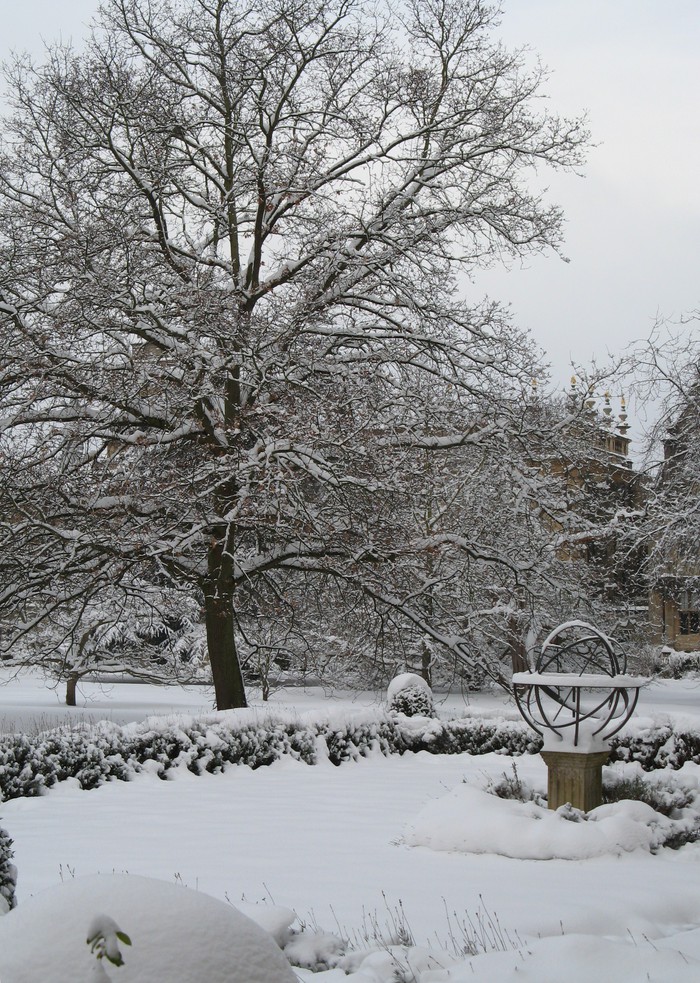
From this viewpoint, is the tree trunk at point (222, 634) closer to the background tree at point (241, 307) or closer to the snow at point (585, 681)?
the background tree at point (241, 307)

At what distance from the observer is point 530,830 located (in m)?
7.43


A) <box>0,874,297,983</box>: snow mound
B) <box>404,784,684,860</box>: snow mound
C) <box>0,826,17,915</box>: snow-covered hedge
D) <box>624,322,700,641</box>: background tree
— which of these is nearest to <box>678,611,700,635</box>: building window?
<box>624,322,700,641</box>: background tree

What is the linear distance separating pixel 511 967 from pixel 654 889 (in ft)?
6.98

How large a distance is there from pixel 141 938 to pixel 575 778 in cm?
654

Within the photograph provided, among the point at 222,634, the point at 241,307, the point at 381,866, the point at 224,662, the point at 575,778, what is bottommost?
the point at 381,866

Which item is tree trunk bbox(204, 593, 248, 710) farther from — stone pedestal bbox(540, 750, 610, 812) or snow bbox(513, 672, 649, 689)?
stone pedestal bbox(540, 750, 610, 812)

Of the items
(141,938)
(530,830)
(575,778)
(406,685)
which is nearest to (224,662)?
(406,685)

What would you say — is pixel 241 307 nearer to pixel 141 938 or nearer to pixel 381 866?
pixel 381 866

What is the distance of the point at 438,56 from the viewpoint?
14906 millimetres

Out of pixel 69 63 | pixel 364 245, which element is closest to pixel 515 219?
pixel 364 245

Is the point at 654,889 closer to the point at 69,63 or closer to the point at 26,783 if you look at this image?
the point at 26,783

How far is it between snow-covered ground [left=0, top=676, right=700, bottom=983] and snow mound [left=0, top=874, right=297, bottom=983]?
58 millimetres

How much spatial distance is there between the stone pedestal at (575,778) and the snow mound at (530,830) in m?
0.26

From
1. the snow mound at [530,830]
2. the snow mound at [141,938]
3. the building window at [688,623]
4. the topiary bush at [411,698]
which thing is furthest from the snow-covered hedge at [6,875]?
the building window at [688,623]
